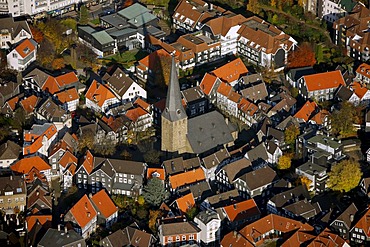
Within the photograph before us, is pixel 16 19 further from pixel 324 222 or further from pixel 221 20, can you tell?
pixel 324 222

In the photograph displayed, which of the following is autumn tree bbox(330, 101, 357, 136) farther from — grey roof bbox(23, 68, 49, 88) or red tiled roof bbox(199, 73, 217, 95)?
grey roof bbox(23, 68, 49, 88)

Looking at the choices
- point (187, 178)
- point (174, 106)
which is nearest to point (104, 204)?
point (187, 178)

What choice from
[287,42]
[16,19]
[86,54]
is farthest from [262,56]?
[16,19]

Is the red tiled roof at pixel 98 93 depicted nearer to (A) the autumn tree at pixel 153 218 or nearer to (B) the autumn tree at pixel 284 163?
(A) the autumn tree at pixel 153 218

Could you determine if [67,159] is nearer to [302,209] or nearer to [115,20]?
Answer: [302,209]

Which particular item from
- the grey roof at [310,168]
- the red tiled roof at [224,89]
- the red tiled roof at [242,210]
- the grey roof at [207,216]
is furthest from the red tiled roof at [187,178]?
the red tiled roof at [224,89]
